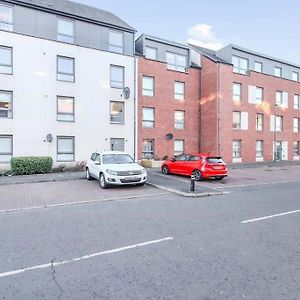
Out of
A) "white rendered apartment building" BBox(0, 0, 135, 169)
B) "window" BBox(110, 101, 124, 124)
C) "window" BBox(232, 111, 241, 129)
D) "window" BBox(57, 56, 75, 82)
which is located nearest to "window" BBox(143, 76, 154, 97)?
"white rendered apartment building" BBox(0, 0, 135, 169)


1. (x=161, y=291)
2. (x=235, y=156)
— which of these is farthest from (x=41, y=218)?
(x=235, y=156)

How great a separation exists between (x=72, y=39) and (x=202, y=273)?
20270mm

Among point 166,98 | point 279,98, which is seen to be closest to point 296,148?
point 279,98

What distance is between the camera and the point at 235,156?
2695 cm

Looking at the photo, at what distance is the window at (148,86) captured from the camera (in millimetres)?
23797

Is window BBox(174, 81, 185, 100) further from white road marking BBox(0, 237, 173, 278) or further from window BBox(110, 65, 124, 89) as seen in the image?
white road marking BBox(0, 237, 173, 278)

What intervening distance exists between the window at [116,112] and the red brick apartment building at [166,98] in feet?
5.45

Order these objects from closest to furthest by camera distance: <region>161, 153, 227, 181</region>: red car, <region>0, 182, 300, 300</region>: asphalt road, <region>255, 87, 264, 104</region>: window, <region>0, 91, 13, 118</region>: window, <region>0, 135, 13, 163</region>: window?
<region>0, 182, 300, 300</region>: asphalt road, <region>161, 153, 227, 181</region>: red car, <region>0, 135, 13, 163</region>: window, <region>0, 91, 13, 118</region>: window, <region>255, 87, 264, 104</region>: window

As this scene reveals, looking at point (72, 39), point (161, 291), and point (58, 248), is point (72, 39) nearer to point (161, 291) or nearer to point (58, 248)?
point (58, 248)

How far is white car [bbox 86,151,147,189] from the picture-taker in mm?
11656

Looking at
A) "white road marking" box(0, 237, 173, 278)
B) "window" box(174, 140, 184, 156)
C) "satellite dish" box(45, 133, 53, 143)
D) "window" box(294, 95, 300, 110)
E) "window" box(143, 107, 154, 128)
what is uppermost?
"window" box(294, 95, 300, 110)

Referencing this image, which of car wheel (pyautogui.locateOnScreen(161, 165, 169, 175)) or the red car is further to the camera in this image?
car wheel (pyautogui.locateOnScreen(161, 165, 169, 175))

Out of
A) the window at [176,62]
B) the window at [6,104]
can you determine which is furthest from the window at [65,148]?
the window at [176,62]

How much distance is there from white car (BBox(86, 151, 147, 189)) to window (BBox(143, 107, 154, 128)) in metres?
10.5
